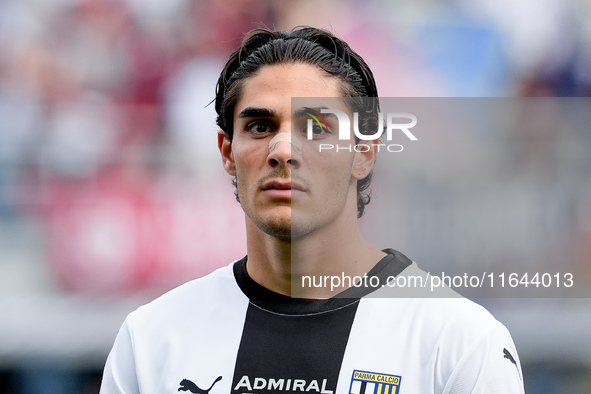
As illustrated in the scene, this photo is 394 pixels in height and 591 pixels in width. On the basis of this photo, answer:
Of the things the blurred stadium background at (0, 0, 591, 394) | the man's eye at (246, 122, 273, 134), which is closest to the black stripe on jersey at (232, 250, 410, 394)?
the man's eye at (246, 122, 273, 134)

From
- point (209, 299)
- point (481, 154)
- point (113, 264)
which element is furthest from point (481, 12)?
point (209, 299)

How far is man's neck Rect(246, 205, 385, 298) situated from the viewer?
7.23ft

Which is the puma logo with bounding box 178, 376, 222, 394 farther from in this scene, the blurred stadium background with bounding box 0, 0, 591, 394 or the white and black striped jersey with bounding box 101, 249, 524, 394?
the blurred stadium background with bounding box 0, 0, 591, 394

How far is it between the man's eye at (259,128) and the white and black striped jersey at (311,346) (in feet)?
1.54

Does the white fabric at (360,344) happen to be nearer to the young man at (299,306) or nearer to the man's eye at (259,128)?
the young man at (299,306)

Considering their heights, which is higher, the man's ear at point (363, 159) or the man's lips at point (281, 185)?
the man's ear at point (363, 159)

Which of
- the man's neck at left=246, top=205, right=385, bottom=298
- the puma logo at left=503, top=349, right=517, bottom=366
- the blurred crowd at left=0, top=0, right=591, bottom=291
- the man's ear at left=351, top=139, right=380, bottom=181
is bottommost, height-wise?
the puma logo at left=503, top=349, right=517, bottom=366

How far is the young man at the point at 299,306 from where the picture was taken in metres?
2.03

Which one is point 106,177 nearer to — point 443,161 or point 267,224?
point 443,161

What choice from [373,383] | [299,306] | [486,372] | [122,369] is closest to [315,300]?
[299,306]

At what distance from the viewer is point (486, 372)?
6.40ft

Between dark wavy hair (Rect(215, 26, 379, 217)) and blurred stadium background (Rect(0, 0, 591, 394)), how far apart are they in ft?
4.92

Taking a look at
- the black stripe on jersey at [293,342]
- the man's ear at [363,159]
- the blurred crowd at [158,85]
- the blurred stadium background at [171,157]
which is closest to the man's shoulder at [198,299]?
the black stripe on jersey at [293,342]

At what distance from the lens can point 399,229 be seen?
11.9ft
